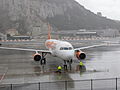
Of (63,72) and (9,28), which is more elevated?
(9,28)

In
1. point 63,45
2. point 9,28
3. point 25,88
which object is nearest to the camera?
point 25,88

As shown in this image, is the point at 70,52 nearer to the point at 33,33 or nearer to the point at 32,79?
the point at 32,79

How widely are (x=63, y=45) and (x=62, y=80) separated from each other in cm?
768

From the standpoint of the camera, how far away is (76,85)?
669 inches

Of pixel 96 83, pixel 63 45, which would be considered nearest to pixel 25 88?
pixel 96 83

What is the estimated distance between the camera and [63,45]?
26062 mm

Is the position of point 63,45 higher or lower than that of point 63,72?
higher

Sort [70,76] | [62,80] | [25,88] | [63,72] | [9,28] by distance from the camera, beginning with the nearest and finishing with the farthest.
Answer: [25,88]
[62,80]
[70,76]
[63,72]
[9,28]

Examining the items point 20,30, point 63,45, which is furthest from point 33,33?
point 63,45

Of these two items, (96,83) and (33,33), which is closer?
(96,83)

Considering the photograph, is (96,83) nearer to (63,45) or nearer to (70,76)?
(70,76)

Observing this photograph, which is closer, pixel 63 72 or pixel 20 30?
pixel 63 72

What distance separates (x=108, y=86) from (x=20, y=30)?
619ft

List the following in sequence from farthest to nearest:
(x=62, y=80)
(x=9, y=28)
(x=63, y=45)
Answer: (x=9, y=28), (x=63, y=45), (x=62, y=80)
